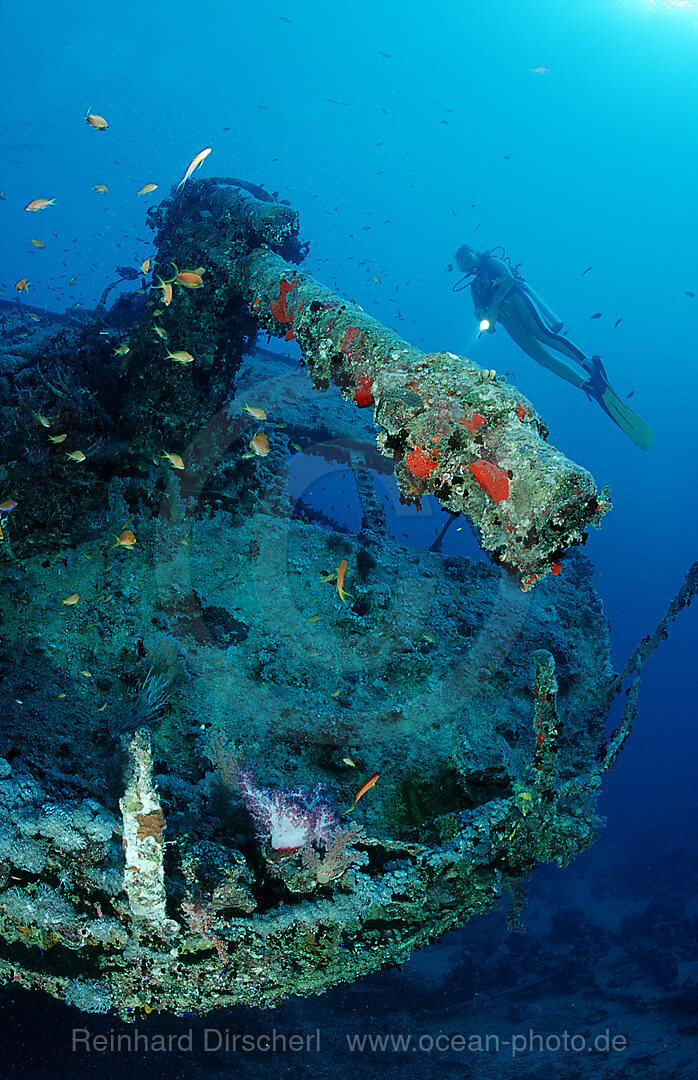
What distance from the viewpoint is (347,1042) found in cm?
738

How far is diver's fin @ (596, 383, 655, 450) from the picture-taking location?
1182cm

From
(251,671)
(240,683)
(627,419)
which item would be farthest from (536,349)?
(240,683)

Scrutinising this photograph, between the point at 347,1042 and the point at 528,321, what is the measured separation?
49.3 ft

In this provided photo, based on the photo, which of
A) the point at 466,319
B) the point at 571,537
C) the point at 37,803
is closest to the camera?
the point at 571,537

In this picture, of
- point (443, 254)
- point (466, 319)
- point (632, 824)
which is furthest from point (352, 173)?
point (632, 824)

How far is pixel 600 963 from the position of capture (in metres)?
12.0

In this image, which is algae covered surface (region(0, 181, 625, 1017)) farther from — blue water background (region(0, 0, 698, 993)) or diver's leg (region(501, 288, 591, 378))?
blue water background (region(0, 0, 698, 993))

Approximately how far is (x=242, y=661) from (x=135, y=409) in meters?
3.68

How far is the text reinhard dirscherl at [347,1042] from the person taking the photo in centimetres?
595

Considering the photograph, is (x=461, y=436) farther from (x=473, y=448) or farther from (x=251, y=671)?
(x=251, y=671)

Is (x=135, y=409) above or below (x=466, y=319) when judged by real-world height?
below

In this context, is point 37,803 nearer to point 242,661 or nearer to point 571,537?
point 242,661

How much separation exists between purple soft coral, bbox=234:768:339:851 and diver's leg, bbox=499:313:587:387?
1311 centimetres

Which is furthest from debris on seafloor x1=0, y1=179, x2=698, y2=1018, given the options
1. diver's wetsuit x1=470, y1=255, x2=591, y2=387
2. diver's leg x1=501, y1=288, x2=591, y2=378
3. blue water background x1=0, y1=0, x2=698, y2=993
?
blue water background x1=0, y1=0, x2=698, y2=993
